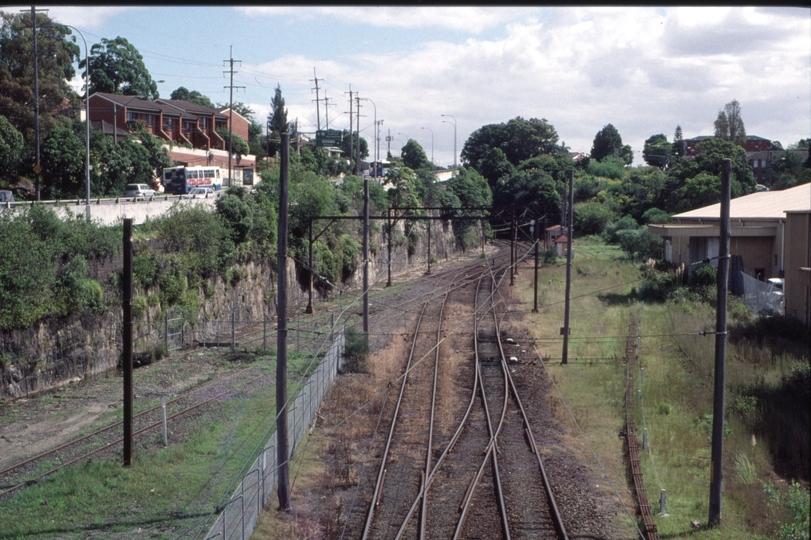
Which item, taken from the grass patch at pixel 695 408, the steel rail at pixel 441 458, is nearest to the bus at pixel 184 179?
the grass patch at pixel 695 408

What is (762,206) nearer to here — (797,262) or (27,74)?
(797,262)

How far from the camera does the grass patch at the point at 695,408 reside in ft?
32.5

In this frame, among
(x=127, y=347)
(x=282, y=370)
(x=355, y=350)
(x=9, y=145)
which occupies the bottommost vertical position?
(x=355, y=350)

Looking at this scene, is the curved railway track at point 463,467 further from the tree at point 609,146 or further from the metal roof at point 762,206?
A: the tree at point 609,146

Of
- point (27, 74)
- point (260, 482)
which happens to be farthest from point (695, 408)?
point (27, 74)

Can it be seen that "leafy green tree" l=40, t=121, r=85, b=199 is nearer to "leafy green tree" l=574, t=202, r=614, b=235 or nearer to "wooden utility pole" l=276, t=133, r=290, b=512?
"wooden utility pole" l=276, t=133, r=290, b=512

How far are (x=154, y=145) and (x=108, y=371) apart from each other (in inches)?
1057

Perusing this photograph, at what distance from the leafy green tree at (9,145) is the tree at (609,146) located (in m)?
66.7

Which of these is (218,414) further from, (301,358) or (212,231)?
(212,231)

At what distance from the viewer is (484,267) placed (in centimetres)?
4456

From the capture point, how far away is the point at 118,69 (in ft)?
181

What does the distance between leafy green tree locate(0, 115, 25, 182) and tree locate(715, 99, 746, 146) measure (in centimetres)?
4916

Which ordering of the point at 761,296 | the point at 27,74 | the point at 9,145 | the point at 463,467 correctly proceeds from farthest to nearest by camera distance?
the point at 27,74, the point at 9,145, the point at 761,296, the point at 463,467

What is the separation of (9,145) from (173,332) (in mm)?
15430
